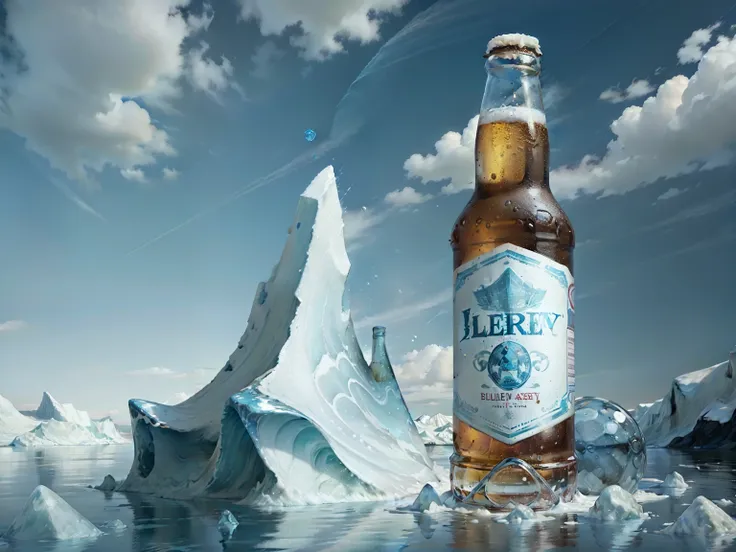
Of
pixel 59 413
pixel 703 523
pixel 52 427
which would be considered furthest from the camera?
pixel 59 413

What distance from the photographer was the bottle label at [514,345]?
114 inches

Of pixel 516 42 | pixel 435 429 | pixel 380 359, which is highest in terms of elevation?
pixel 516 42

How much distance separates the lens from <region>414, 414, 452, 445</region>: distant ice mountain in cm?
1149

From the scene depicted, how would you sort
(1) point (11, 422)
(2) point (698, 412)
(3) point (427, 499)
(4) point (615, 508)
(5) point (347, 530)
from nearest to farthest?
1. (5) point (347, 530)
2. (4) point (615, 508)
3. (3) point (427, 499)
4. (2) point (698, 412)
5. (1) point (11, 422)

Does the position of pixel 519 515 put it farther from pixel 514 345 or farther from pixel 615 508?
pixel 514 345

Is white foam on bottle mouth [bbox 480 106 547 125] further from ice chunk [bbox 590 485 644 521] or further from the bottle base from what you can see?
ice chunk [bbox 590 485 644 521]

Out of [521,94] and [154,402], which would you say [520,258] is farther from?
[154,402]

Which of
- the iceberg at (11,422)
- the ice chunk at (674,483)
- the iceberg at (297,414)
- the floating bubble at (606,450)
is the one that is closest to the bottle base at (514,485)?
the floating bubble at (606,450)

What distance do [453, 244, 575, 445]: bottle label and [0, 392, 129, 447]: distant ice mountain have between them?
17115 millimetres

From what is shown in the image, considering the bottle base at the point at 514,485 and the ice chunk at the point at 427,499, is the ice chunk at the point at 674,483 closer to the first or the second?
the bottle base at the point at 514,485

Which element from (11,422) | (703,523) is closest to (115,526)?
(703,523)

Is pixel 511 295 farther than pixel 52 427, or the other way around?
pixel 52 427

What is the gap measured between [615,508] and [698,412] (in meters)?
7.13

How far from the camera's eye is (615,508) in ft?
8.73
